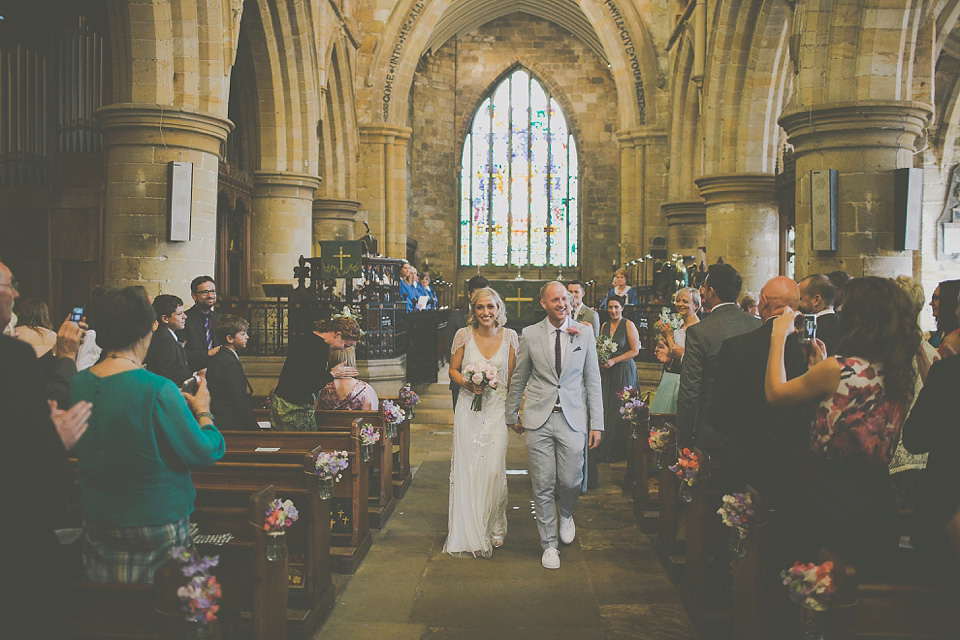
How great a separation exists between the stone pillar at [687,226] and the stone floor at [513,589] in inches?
451

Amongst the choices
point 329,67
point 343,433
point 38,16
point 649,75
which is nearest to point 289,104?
point 329,67

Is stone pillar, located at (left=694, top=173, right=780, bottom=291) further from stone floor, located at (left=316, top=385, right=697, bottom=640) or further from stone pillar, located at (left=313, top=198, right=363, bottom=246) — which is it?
stone pillar, located at (left=313, top=198, right=363, bottom=246)

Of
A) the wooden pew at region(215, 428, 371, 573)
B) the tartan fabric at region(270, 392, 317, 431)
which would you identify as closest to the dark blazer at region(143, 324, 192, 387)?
the wooden pew at region(215, 428, 371, 573)

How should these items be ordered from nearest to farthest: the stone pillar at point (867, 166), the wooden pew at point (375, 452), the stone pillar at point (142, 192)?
1. the wooden pew at point (375, 452)
2. the stone pillar at point (867, 166)
3. the stone pillar at point (142, 192)

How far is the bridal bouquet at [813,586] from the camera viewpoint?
2.52 meters

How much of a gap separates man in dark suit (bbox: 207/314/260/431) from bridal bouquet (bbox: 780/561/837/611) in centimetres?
343

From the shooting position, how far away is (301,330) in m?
10.9

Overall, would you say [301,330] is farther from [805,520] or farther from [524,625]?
[805,520]

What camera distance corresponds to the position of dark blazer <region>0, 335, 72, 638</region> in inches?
93.0

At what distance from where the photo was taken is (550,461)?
199 inches

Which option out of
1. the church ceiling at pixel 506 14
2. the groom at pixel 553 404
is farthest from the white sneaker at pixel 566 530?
the church ceiling at pixel 506 14

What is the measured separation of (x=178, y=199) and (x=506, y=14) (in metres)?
19.9

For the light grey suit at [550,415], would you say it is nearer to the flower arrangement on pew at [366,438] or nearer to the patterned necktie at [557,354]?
the patterned necktie at [557,354]

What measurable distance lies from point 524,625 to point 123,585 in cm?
209
